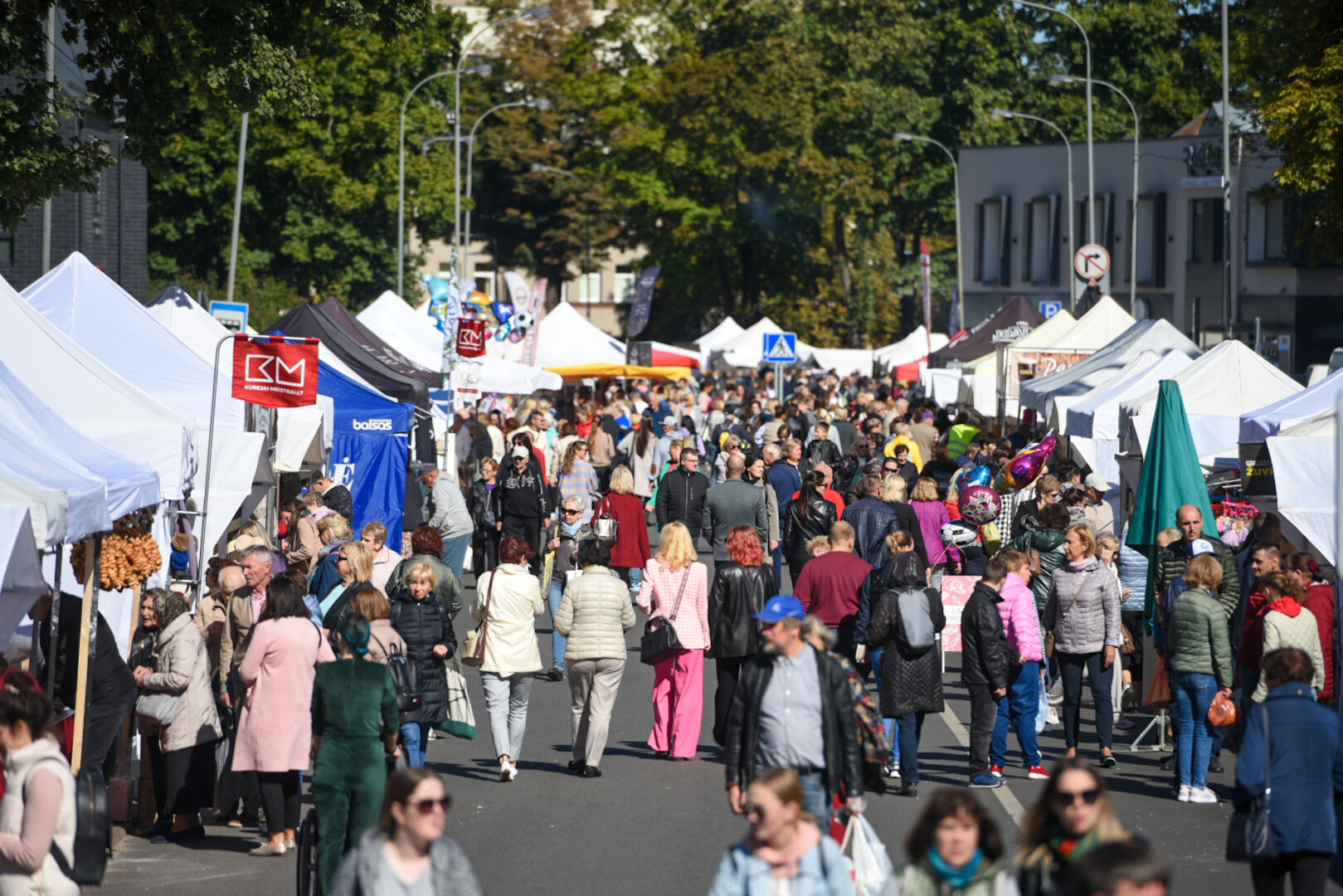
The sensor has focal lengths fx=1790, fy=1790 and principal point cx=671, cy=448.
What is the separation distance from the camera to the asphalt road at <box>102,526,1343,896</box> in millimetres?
9109

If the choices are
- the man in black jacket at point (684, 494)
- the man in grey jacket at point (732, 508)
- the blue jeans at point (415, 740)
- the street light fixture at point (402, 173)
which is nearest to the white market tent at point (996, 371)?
the man in black jacket at point (684, 494)

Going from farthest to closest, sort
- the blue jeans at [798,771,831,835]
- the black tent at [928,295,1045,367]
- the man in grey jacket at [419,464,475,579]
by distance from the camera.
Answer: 1. the black tent at [928,295,1045,367]
2. the man in grey jacket at [419,464,475,579]
3. the blue jeans at [798,771,831,835]

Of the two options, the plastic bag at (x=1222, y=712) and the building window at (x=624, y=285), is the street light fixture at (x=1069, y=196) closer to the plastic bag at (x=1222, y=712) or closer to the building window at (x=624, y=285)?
the plastic bag at (x=1222, y=712)

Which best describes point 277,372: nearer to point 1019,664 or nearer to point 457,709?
point 457,709

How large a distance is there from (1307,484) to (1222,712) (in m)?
3.64

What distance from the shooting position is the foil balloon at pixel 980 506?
15.8m

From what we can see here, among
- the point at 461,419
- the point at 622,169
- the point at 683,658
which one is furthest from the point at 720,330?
the point at 683,658

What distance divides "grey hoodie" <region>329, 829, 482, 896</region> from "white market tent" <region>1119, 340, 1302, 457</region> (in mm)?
13658

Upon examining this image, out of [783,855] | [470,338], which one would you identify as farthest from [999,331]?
[783,855]

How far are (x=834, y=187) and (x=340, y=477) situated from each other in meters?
49.7

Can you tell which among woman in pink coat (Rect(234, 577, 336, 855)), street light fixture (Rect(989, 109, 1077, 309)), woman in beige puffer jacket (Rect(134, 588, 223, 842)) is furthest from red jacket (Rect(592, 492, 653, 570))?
street light fixture (Rect(989, 109, 1077, 309))

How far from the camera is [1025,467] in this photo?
20.7m

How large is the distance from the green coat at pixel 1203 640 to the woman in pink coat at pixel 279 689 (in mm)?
5058

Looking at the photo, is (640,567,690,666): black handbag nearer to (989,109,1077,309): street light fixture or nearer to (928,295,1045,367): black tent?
(928,295,1045,367): black tent
